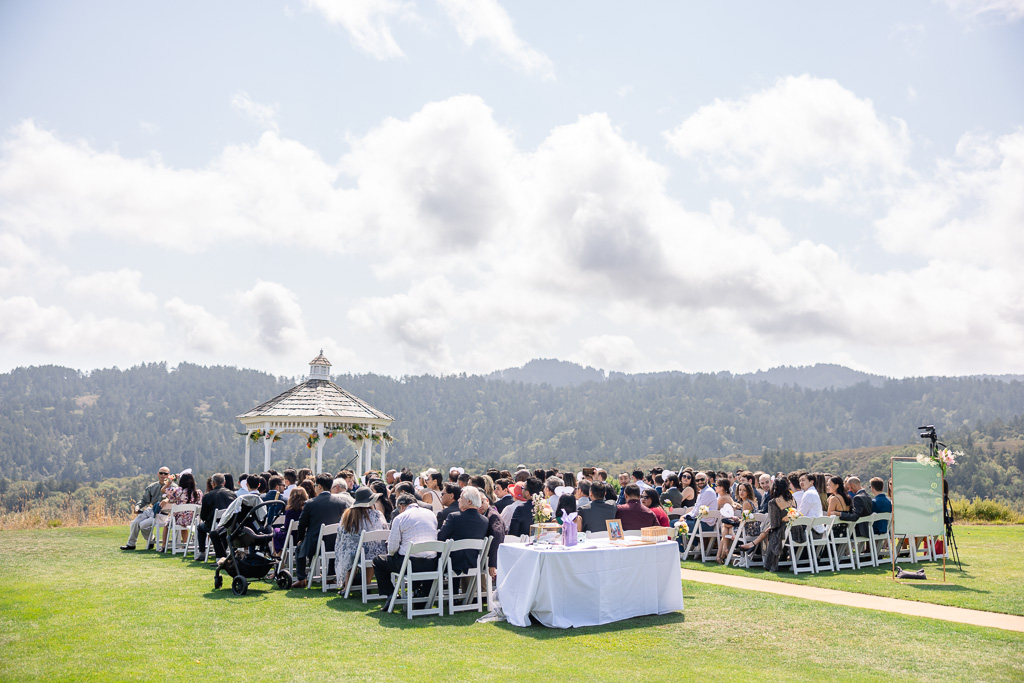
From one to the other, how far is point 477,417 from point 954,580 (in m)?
172

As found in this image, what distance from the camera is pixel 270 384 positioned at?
610 feet

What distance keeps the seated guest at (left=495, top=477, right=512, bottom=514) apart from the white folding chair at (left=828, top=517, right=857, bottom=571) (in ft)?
16.2

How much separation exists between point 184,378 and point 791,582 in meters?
202

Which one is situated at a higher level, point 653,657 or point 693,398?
point 693,398

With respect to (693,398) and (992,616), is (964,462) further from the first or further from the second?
(693,398)

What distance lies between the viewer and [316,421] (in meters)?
19.5

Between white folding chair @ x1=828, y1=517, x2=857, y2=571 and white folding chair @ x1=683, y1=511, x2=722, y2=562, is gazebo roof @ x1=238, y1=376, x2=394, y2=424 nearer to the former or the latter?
white folding chair @ x1=683, y1=511, x2=722, y2=562

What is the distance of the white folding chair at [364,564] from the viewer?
9055 mm

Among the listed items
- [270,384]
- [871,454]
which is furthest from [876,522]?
[270,384]

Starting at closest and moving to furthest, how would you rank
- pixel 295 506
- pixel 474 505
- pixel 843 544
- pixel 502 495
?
pixel 474 505, pixel 295 506, pixel 843 544, pixel 502 495

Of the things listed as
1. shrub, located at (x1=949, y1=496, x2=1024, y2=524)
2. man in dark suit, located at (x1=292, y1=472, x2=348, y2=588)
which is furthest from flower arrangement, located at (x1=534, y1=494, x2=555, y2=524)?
shrub, located at (x1=949, y1=496, x2=1024, y2=524)

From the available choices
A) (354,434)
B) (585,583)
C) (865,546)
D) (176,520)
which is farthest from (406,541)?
(354,434)

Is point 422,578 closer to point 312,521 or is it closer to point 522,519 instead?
point 522,519

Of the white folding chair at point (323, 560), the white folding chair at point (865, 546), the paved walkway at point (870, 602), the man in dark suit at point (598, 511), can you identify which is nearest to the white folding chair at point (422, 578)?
the white folding chair at point (323, 560)
